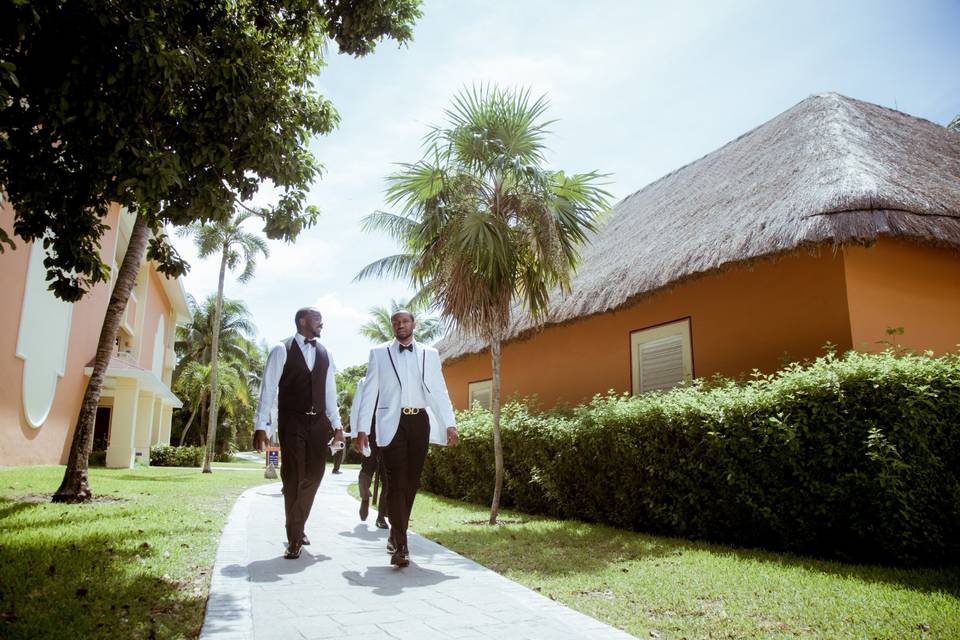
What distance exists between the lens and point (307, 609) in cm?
383

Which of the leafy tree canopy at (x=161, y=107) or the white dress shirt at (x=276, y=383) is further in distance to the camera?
the white dress shirt at (x=276, y=383)

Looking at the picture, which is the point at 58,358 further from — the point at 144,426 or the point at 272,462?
the point at 144,426

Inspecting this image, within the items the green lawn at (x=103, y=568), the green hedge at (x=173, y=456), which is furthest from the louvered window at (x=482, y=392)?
the green hedge at (x=173, y=456)

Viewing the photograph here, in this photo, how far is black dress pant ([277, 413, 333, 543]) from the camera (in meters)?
5.23

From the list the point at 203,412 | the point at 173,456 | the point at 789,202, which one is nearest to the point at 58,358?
the point at 173,456

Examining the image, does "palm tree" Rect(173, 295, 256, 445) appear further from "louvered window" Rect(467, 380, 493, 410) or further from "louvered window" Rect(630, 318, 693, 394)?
"louvered window" Rect(630, 318, 693, 394)

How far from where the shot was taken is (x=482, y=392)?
1630 cm

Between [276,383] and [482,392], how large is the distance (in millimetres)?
11148

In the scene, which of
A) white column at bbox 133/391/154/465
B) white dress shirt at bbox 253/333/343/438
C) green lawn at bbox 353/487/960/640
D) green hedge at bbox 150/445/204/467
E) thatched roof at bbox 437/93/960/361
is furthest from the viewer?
green hedge at bbox 150/445/204/467

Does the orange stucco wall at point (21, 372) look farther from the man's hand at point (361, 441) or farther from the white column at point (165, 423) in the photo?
the white column at point (165, 423)

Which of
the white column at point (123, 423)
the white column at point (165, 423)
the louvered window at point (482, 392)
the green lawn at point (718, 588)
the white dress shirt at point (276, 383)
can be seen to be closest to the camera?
the green lawn at point (718, 588)

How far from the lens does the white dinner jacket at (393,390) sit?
5.20m

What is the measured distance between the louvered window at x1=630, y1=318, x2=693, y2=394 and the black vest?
592 centimetres

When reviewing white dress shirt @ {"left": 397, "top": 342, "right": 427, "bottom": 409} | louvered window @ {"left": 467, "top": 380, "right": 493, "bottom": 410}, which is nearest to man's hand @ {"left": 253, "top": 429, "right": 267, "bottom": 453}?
white dress shirt @ {"left": 397, "top": 342, "right": 427, "bottom": 409}
